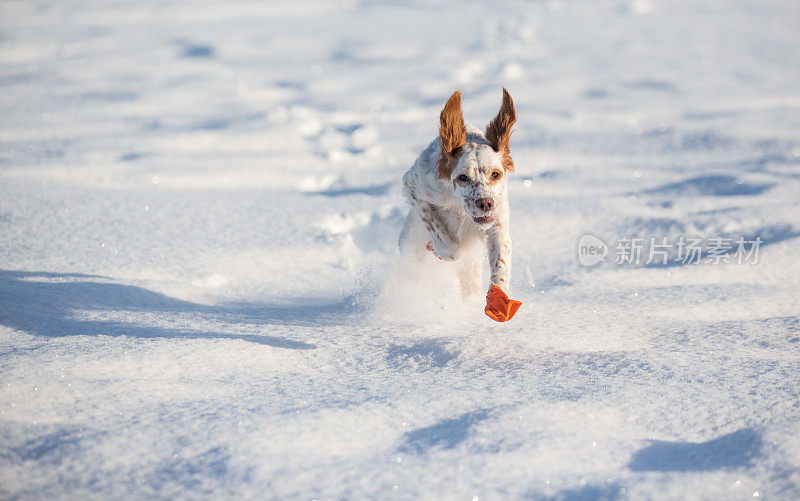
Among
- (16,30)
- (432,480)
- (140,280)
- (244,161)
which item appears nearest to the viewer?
(432,480)

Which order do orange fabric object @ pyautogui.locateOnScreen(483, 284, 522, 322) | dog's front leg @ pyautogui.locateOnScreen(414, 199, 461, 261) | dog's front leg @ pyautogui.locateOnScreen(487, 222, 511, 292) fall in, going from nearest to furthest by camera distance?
orange fabric object @ pyautogui.locateOnScreen(483, 284, 522, 322), dog's front leg @ pyautogui.locateOnScreen(487, 222, 511, 292), dog's front leg @ pyautogui.locateOnScreen(414, 199, 461, 261)

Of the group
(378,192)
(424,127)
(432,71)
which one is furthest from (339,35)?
(378,192)

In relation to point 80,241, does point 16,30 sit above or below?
above

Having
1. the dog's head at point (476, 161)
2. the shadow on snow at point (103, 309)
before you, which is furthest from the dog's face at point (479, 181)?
the shadow on snow at point (103, 309)

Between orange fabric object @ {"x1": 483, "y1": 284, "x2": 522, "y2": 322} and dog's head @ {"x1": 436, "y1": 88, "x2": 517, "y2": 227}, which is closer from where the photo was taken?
orange fabric object @ {"x1": 483, "y1": 284, "x2": 522, "y2": 322}

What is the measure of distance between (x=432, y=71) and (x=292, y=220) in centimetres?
490

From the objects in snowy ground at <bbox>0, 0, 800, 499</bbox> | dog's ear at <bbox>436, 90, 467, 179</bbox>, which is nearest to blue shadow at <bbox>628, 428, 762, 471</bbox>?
snowy ground at <bbox>0, 0, 800, 499</bbox>

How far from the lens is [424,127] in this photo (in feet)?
23.4

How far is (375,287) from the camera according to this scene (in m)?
4.02

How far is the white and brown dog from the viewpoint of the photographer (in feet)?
10.3

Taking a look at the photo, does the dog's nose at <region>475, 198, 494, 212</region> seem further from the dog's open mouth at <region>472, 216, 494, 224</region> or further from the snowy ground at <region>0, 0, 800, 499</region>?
the snowy ground at <region>0, 0, 800, 499</region>

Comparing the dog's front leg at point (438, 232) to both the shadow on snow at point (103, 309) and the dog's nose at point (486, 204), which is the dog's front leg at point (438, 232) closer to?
the dog's nose at point (486, 204)

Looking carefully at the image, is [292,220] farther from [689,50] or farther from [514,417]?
[689,50]

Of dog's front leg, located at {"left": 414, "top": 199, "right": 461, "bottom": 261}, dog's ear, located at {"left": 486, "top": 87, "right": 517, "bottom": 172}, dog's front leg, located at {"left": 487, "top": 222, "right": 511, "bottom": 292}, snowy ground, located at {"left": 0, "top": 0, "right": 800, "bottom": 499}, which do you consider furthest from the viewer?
dog's front leg, located at {"left": 414, "top": 199, "right": 461, "bottom": 261}
